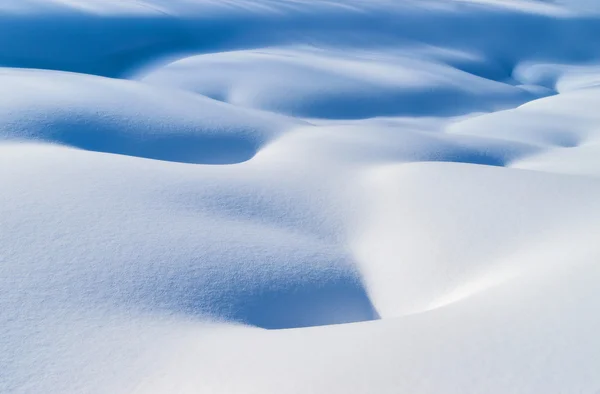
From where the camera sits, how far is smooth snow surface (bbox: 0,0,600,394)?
2.81 feet

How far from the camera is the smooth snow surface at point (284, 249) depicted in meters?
0.85

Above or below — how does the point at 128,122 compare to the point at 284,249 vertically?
above

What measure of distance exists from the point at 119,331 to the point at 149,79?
3.00 m

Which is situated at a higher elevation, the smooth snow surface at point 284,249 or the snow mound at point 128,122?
the snow mound at point 128,122

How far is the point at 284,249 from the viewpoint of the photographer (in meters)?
A: 1.33

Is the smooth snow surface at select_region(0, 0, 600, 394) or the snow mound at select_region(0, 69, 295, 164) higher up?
the snow mound at select_region(0, 69, 295, 164)

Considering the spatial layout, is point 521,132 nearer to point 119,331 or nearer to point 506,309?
point 506,309

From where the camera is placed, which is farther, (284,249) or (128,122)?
(128,122)

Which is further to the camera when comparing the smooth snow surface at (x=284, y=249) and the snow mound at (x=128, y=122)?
the snow mound at (x=128, y=122)

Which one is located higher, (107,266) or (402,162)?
(402,162)

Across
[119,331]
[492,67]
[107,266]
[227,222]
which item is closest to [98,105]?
[227,222]

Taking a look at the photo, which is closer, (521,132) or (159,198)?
(159,198)

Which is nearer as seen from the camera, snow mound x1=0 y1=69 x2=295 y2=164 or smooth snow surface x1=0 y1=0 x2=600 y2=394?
smooth snow surface x1=0 y1=0 x2=600 y2=394

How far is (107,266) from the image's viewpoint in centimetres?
115
